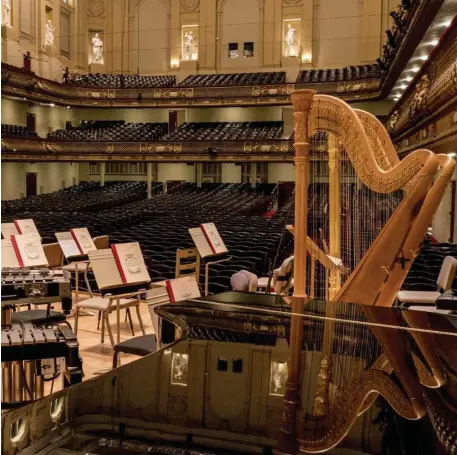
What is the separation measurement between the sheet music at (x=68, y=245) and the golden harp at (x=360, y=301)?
362 cm

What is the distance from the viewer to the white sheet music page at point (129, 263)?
5121mm

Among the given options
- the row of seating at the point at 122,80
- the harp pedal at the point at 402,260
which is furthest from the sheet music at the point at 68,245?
the row of seating at the point at 122,80

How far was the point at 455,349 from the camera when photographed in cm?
219

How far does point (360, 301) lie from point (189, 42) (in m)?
24.1

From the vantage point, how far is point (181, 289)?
3.67 meters

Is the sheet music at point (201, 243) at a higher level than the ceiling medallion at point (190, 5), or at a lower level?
lower

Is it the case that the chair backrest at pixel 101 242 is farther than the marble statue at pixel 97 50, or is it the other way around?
the marble statue at pixel 97 50

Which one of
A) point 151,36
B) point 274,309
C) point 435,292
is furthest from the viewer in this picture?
point 151,36

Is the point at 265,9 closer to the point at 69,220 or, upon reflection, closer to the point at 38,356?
the point at 69,220

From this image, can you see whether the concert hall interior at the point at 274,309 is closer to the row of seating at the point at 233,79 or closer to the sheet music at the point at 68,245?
the sheet music at the point at 68,245

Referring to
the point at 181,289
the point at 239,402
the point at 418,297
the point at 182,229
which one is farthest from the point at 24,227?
the point at 239,402

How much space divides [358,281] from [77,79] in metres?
23.7

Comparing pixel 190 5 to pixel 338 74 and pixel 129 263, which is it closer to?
pixel 338 74

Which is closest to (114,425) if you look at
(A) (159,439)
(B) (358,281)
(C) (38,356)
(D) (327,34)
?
(A) (159,439)
